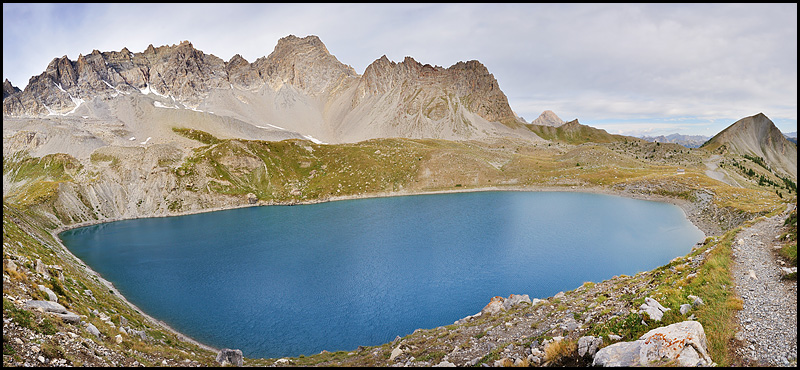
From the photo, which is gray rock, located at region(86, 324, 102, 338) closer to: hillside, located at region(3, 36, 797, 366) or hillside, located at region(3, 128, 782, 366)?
hillside, located at region(3, 36, 797, 366)

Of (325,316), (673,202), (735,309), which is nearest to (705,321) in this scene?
(735,309)

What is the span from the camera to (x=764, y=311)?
13125mm

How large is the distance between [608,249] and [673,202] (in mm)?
43977

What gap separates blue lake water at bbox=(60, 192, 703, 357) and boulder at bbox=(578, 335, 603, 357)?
59.5ft

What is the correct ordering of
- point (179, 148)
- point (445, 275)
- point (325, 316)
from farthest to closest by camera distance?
point (179, 148), point (445, 275), point (325, 316)

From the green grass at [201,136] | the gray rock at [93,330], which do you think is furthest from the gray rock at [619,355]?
the green grass at [201,136]

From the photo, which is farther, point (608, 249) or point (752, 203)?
point (752, 203)

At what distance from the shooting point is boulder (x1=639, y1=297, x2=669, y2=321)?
547 inches

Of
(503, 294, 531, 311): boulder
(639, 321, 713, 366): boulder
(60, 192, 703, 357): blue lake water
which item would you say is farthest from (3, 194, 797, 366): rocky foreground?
(60, 192, 703, 357): blue lake water

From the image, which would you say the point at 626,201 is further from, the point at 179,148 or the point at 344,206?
the point at 179,148

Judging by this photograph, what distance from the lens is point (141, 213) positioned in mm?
90938

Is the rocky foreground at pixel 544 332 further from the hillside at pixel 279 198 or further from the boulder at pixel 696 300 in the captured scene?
the hillside at pixel 279 198

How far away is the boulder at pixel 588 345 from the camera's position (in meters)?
13.1

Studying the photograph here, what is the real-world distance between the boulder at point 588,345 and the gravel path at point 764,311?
4.30 meters
